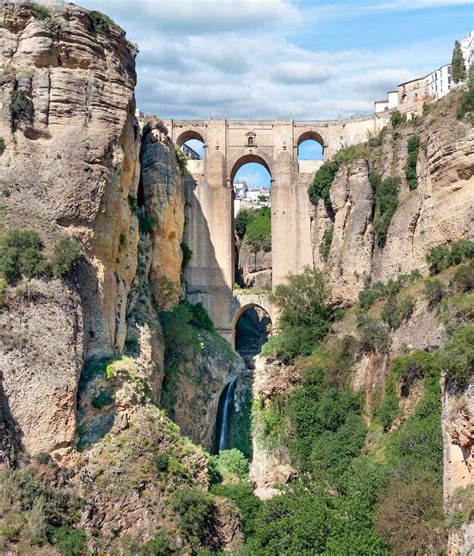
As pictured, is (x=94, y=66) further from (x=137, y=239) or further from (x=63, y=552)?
(x=63, y=552)

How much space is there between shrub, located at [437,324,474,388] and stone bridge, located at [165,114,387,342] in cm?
2033

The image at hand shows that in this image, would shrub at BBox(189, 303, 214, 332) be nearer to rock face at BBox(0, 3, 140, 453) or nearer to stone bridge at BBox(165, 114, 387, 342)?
stone bridge at BBox(165, 114, 387, 342)

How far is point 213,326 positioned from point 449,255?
42.3ft

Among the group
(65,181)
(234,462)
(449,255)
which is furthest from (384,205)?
(65,181)

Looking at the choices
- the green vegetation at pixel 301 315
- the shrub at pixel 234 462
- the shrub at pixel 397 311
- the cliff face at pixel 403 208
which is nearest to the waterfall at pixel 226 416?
the green vegetation at pixel 301 315

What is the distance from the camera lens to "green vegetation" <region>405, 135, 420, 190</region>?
38.9 m

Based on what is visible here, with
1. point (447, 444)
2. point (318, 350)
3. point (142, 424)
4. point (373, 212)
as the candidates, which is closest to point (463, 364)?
point (447, 444)

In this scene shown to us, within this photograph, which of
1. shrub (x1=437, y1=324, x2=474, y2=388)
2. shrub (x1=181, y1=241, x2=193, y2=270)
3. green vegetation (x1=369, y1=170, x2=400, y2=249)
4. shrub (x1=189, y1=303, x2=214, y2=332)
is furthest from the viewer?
shrub (x1=181, y1=241, x2=193, y2=270)

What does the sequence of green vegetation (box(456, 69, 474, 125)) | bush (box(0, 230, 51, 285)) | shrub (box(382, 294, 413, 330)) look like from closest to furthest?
bush (box(0, 230, 51, 285))
shrub (box(382, 294, 413, 330))
green vegetation (box(456, 69, 474, 125))

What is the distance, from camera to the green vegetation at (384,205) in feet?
129

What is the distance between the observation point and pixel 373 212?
40844 mm

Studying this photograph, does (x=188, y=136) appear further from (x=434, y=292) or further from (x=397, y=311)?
(x=434, y=292)

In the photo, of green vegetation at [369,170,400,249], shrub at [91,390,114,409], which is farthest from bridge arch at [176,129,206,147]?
shrub at [91,390,114,409]

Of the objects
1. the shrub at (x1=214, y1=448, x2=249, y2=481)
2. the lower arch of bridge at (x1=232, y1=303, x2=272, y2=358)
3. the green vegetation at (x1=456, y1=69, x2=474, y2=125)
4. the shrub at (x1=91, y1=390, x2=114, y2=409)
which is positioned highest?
the green vegetation at (x1=456, y1=69, x2=474, y2=125)
